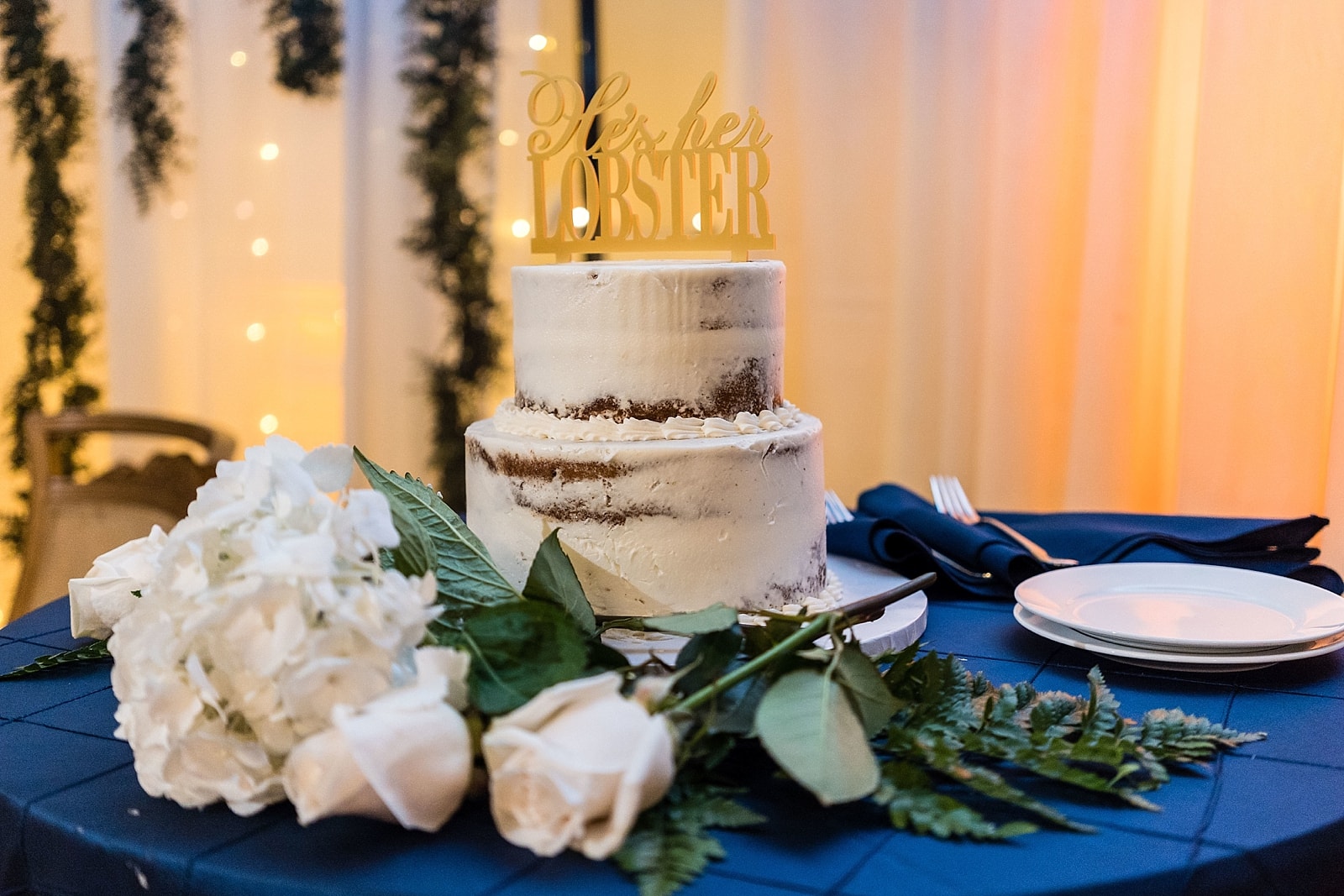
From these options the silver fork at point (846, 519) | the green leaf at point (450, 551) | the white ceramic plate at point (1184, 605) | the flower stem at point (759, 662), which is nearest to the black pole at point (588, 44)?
the silver fork at point (846, 519)

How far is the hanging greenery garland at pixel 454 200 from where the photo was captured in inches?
116

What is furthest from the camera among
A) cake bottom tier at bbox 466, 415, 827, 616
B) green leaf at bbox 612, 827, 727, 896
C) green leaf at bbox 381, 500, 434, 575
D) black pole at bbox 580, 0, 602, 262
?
black pole at bbox 580, 0, 602, 262

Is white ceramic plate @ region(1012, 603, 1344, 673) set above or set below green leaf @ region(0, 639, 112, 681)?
above

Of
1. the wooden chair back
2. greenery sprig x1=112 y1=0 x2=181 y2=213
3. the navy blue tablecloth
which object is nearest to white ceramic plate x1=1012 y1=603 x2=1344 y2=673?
the navy blue tablecloth

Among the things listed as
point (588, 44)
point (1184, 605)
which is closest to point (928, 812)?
point (1184, 605)

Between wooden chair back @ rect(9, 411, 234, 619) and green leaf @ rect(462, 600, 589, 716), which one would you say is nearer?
green leaf @ rect(462, 600, 589, 716)

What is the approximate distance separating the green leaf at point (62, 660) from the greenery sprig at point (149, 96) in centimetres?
214

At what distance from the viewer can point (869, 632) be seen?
111 centimetres

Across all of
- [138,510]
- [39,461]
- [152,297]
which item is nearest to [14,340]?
[152,297]

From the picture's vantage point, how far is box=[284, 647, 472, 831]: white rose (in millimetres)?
692

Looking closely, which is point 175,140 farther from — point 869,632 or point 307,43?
point 869,632

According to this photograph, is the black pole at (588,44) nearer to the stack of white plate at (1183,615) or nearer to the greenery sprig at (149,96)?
the greenery sprig at (149,96)

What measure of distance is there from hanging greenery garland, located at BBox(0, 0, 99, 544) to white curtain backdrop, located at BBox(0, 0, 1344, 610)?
0.04m

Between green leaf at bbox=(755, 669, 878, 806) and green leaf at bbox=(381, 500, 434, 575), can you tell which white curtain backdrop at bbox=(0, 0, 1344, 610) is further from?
green leaf at bbox=(381, 500, 434, 575)
